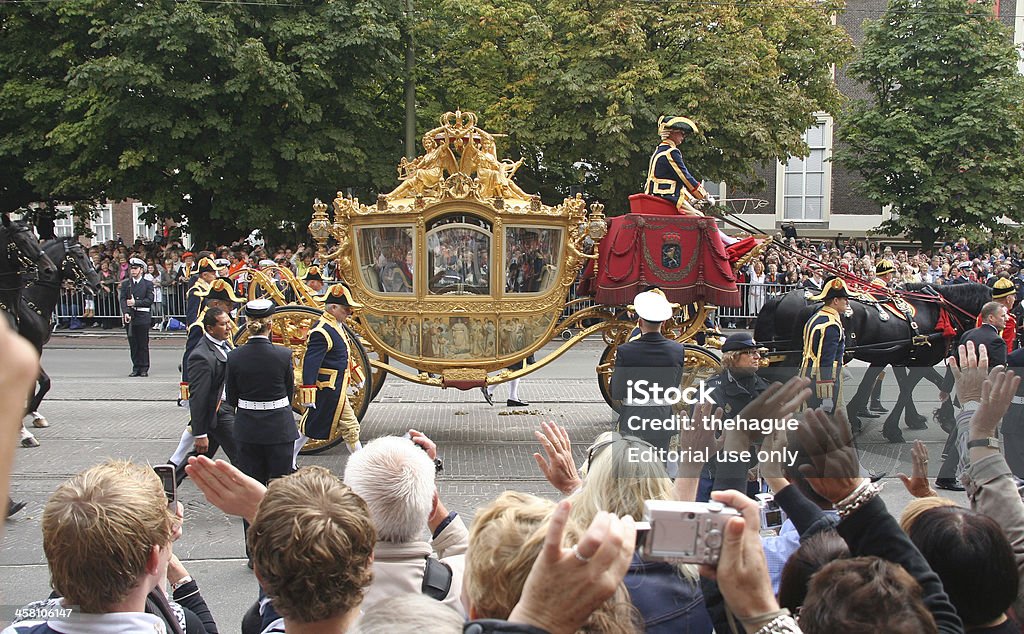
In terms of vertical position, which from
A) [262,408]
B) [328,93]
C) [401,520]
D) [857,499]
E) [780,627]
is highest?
[328,93]

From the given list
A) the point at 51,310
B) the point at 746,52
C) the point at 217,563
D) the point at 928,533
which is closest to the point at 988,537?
the point at 928,533

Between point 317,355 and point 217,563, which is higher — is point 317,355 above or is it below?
above

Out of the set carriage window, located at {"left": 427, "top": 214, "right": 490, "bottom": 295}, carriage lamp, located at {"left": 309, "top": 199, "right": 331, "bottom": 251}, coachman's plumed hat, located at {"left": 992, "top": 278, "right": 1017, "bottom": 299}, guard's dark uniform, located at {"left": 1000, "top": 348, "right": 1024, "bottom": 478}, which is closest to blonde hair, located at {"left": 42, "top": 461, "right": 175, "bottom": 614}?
guard's dark uniform, located at {"left": 1000, "top": 348, "right": 1024, "bottom": 478}

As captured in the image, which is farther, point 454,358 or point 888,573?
point 454,358

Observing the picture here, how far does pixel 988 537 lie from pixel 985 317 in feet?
21.2

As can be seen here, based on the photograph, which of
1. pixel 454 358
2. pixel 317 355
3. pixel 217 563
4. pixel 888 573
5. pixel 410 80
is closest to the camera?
pixel 888 573

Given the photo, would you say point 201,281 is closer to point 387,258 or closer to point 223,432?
point 387,258

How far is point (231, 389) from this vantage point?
6430 mm

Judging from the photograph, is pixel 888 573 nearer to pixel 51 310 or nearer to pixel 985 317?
pixel 985 317

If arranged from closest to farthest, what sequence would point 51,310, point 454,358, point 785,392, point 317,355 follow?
1. point 785,392
2. point 317,355
3. point 454,358
4. point 51,310

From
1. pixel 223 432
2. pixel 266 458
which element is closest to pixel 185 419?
pixel 223 432

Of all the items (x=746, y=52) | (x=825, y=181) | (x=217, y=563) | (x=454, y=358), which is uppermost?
(x=746, y=52)

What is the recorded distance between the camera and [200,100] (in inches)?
782

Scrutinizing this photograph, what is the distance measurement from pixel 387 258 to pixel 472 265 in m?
0.91
